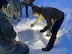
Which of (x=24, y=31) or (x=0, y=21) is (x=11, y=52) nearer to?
(x=0, y=21)

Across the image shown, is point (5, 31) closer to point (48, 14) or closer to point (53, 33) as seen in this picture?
point (48, 14)

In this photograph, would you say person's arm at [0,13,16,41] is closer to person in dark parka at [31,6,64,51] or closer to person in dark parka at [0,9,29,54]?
person in dark parka at [0,9,29,54]

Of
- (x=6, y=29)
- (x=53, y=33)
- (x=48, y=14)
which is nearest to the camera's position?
(x=6, y=29)

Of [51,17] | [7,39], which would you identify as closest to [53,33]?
[51,17]

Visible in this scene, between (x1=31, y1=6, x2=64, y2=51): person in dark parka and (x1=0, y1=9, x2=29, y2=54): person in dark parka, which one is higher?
(x1=0, y1=9, x2=29, y2=54): person in dark parka

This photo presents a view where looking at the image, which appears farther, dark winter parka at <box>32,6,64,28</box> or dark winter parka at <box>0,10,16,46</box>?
dark winter parka at <box>32,6,64,28</box>

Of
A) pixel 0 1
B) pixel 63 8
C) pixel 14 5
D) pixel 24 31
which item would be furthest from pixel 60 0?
pixel 0 1

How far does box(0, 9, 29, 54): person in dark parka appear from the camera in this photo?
193cm

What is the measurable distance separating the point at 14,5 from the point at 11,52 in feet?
7.64

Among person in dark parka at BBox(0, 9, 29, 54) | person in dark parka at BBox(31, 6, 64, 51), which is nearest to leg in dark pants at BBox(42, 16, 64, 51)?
person in dark parka at BBox(31, 6, 64, 51)

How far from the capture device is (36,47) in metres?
3.33

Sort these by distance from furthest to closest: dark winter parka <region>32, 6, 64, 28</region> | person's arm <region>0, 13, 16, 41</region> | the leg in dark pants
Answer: the leg in dark pants, dark winter parka <region>32, 6, 64, 28</region>, person's arm <region>0, 13, 16, 41</region>

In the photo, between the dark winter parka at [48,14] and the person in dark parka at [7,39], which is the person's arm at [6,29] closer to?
the person in dark parka at [7,39]

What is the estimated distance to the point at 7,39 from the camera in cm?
198
